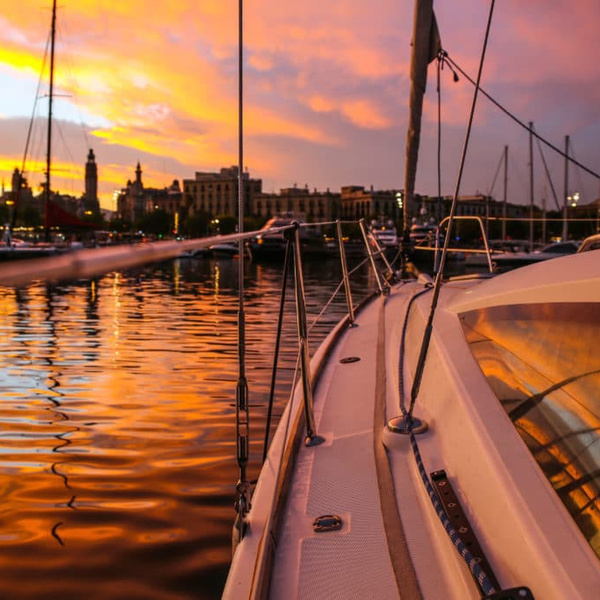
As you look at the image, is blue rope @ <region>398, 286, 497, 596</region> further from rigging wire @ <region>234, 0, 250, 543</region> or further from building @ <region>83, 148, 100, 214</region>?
building @ <region>83, 148, 100, 214</region>

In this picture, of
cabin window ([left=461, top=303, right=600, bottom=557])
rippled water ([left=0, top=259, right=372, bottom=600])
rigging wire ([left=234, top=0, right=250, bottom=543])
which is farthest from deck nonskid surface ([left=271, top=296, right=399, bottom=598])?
rippled water ([left=0, top=259, right=372, bottom=600])

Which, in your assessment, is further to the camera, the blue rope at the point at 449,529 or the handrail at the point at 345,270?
the handrail at the point at 345,270

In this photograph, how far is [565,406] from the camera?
1575 millimetres

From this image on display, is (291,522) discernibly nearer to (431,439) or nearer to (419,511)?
(419,511)

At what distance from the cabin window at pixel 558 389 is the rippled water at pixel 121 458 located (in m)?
1.10

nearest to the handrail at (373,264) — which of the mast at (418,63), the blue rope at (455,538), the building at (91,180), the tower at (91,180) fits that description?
the mast at (418,63)

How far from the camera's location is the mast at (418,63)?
18.9 feet

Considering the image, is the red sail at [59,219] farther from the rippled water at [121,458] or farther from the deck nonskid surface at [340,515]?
the deck nonskid surface at [340,515]

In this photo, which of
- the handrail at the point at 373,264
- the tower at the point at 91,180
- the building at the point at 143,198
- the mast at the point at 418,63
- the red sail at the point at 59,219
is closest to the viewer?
the mast at the point at 418,63

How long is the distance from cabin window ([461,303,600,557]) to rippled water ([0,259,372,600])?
110cm

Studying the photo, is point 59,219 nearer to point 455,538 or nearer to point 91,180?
point 455,538

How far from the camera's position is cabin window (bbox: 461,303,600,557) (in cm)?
136

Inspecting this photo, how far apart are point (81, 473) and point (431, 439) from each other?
2.61 m

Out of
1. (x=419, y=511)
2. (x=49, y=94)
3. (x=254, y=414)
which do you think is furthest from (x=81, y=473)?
(x=49, y=94)
